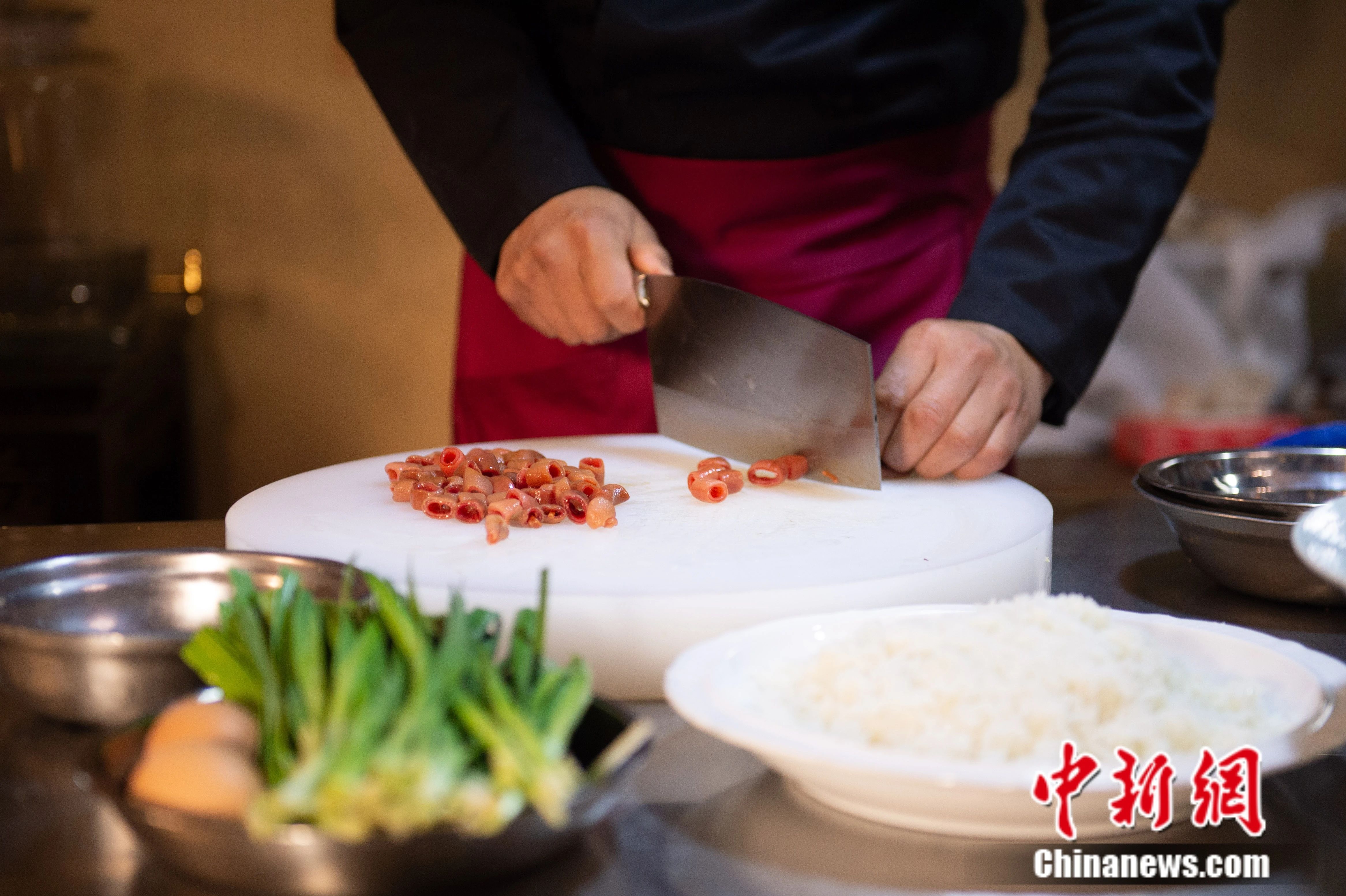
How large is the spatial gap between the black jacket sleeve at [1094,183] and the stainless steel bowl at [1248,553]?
358 mm

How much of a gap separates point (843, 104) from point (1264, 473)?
0.68 meters

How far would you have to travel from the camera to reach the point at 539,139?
1532 millimetres

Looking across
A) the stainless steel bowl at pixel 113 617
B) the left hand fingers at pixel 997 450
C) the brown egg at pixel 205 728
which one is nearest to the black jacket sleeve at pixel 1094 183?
the left hand fingers at pixel 997 450

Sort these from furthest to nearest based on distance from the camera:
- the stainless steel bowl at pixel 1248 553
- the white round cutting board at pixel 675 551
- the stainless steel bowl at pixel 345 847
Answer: the stainless steel bowl at pixel 1248 553 → the white round cutting board at pixel 675 551 → the stainless steel bowl at pixel 345 847

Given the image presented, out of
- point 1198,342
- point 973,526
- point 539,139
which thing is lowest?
point 1198,342

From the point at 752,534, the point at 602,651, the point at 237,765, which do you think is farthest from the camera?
the point at 752,534

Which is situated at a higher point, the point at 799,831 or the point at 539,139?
the point at 539,139

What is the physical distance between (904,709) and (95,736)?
0.53m

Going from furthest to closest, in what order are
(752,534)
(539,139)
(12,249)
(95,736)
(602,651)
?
(12,249) → (539,139) → (752,534) → (602,651) → (95,736)

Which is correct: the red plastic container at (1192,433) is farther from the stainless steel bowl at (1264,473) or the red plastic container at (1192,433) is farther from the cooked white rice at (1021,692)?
the cooked white rice at (1021,692)

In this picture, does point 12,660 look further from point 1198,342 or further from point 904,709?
point 1198,342

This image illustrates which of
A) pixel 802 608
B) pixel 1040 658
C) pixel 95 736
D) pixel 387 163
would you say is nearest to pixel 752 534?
pixel 802 608

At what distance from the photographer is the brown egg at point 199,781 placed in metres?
0.55

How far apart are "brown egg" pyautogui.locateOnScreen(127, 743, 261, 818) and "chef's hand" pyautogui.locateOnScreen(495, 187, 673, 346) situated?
Answer: 91cm
